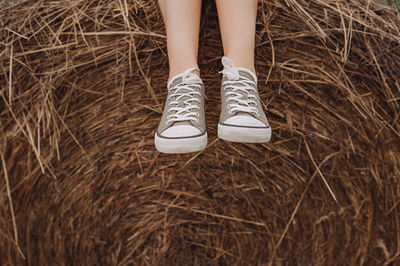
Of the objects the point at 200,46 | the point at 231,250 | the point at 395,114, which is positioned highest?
the point at 200,46

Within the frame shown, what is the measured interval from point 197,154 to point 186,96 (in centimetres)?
24

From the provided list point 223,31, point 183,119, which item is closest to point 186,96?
point 183,119

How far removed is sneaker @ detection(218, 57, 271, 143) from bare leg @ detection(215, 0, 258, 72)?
0.03 metres

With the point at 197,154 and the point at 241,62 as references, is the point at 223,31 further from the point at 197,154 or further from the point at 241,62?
the point at 197,154

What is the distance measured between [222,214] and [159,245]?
8.2 inches

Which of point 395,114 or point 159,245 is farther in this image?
Answer: point 159,245

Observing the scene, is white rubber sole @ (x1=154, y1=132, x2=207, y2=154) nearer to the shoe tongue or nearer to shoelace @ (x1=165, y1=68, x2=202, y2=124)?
shoelace @ (x1=165, y1=68, x2=202, y2=124)

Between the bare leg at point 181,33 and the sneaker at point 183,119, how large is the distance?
0.03 m

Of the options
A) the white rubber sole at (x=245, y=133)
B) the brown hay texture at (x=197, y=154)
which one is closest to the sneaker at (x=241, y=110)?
the white rubber sole at (x=245, y=133)

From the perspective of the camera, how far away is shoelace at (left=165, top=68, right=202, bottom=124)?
71cm

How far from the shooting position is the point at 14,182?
875 millimetres

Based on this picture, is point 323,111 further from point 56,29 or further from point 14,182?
point 14,182

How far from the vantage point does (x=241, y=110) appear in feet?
2.30

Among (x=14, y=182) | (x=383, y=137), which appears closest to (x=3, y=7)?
(x=14, y=182)
